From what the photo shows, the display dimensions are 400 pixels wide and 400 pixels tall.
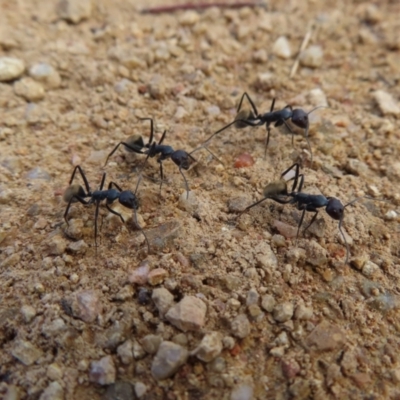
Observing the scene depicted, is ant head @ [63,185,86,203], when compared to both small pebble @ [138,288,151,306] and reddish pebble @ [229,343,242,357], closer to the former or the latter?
small pebble @ [138,288,151,306]

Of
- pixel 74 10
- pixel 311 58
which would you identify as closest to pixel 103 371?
pixel 311 58

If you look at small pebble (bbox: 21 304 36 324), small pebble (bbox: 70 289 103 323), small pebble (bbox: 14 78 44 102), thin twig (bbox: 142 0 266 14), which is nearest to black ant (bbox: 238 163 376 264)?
small pebble (bbox: 70 289 103 323)

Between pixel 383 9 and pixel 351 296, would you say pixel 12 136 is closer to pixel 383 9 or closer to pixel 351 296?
pixel 351 296

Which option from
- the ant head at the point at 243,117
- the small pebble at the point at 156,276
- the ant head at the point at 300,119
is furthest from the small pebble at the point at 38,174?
the ant head at the point at 300,119

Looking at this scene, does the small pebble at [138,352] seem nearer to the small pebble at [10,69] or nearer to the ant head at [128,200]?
the ant head at [128,200]

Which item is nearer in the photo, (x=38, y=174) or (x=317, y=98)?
(x=38, y=174)

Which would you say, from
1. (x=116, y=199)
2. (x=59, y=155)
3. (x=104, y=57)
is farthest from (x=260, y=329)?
(x=104, y=57)

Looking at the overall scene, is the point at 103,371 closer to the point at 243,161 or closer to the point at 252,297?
the point at 252,297
